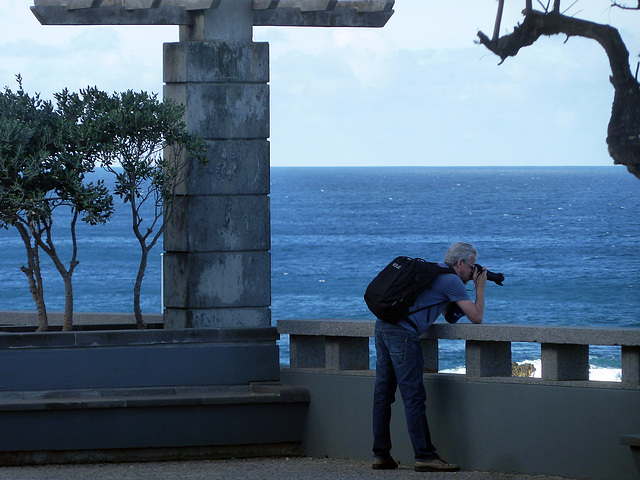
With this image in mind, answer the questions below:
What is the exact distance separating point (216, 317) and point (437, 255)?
7450 centimetres

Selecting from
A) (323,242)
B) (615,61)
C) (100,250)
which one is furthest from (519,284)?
(615,61)

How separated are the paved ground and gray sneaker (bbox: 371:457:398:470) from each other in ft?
0.12

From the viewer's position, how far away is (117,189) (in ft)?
28.7

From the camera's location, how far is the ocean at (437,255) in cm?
6007

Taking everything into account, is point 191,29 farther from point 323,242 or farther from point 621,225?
point 621,225

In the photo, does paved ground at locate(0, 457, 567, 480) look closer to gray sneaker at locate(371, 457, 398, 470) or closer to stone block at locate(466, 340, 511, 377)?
gray sneaker at locate(371, 457, 398, 470)

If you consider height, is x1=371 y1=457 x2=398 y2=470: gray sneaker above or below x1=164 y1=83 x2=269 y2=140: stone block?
below

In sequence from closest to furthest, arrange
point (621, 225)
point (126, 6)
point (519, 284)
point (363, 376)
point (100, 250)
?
1. point (363, 376)
2. point (126, 6)
3. point (519, 284)
4. point (100, 250)
5. point (621, 225)

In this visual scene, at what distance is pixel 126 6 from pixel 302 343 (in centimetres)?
297

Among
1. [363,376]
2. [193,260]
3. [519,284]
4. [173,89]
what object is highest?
[173,89]

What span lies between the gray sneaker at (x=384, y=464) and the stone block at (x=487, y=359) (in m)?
0.79

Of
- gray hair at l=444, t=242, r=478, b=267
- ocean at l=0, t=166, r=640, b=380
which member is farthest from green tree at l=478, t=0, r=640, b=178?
ocean at l=0, t=166, r=640, b=380

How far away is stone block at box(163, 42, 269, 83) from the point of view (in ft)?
28.8

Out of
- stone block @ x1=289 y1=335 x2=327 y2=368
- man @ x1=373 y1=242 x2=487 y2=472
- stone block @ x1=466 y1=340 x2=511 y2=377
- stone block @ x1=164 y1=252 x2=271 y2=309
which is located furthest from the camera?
stone block @ x1=164 y1=252 x2=271 y2=309
